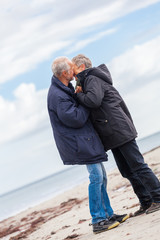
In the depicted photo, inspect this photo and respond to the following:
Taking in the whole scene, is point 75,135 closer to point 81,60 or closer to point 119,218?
point 81,60

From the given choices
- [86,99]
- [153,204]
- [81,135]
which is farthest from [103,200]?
[86,99]

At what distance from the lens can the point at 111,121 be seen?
4.93 metres

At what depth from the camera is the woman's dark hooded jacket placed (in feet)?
16.0

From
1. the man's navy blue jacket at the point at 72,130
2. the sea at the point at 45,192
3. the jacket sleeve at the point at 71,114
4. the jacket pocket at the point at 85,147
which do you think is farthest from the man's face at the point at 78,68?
the sea at the point at 45,192

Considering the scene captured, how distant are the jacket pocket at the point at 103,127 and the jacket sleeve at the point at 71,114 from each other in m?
0.21

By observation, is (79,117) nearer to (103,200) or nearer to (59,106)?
(59,106)

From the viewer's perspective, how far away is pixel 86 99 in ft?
15.7

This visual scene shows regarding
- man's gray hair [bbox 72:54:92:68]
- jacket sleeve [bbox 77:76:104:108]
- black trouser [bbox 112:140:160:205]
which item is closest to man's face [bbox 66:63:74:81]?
man's gray hair [bbox 72:54:92:68]

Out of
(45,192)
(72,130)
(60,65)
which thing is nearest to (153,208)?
(72,130)

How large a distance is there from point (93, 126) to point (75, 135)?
337mm

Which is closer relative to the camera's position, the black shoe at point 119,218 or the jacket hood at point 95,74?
the jacket hood at point 95,74

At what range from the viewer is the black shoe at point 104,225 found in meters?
4.92

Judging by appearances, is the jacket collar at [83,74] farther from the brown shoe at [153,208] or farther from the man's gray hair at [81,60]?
the brown shoe at [153,208]

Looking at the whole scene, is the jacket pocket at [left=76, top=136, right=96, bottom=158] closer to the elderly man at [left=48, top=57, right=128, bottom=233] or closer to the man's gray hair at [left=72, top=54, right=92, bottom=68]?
the elderly man at [left=48, top=57, right=128, bottom=233]
